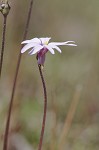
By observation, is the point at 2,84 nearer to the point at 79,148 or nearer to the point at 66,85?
the point at 66,85

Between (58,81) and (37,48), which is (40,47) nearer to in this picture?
(37,48)

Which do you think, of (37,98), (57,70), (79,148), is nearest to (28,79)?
(57,70)

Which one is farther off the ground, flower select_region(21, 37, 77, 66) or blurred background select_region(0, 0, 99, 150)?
flower select_region(21, 37, 77, 66)

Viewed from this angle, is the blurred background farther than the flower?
Yes

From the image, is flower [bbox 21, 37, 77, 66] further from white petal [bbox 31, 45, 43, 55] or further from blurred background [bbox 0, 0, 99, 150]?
blurred background [bbox 0, 0, 99, 150]

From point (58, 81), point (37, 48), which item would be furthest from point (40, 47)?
point (58, 81)

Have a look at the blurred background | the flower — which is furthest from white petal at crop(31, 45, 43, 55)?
the blurred background

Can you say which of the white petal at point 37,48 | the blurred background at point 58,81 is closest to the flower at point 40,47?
the white petal at point 37,48

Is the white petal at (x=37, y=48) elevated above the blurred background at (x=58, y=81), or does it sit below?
above

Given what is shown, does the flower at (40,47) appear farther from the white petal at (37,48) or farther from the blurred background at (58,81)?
the blurred background at (58,81)
